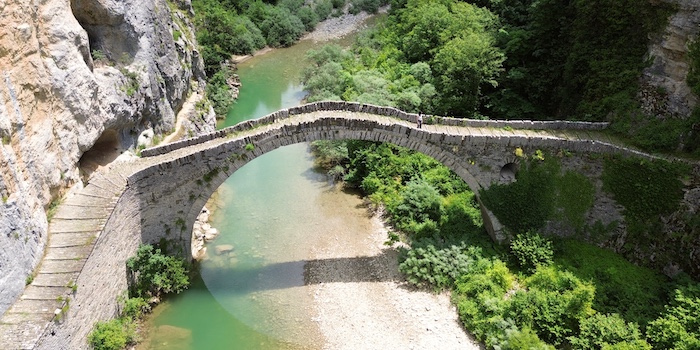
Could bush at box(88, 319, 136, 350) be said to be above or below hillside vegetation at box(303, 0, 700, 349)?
below

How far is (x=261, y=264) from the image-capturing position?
1905cm

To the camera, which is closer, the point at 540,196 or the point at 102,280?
the point at 102,280

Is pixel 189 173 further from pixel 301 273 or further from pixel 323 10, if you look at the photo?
pixel 323 10

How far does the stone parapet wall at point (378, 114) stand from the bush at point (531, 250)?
399cm

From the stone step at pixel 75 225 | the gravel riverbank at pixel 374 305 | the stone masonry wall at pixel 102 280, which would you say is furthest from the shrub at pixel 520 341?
the stone step at pixel 75 225

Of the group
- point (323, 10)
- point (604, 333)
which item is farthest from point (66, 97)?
point (323, 10)

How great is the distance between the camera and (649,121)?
57.4ft

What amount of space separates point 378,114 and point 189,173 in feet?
22.7

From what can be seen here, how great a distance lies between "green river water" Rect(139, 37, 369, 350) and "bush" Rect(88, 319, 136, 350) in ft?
2.34

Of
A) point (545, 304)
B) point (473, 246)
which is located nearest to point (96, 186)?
point (473, 246)

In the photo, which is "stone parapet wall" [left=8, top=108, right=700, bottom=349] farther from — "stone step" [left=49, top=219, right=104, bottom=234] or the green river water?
the green river water

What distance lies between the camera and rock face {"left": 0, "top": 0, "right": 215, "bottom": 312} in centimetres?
1273

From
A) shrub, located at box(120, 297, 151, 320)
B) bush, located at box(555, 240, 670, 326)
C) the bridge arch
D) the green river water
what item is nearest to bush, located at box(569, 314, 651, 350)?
bush, located at box(555, 240, 670, 326)

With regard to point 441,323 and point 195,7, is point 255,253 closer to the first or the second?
point 441,323
